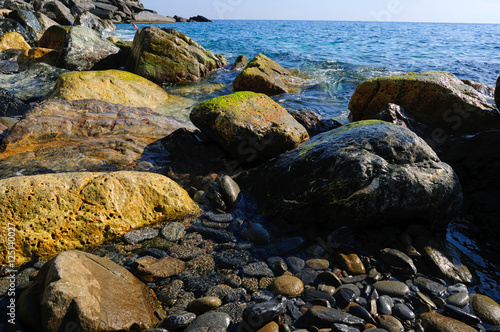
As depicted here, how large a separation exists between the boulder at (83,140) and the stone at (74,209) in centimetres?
132

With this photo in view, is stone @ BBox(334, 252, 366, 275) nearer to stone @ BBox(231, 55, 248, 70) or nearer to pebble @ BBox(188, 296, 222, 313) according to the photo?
pebble @ BBox(188, 296, 222, 313)

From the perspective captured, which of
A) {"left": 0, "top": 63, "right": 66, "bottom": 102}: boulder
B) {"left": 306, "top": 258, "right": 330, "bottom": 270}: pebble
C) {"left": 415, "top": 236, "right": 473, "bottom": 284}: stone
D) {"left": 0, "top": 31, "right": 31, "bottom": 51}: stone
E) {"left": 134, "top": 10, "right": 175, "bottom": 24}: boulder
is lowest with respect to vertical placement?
{"left": 306, "top": 258, "right": 330, "bottom": 270}: pebble

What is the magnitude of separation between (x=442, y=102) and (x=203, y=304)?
6.74 meters

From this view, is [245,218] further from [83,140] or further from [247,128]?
[83,140]

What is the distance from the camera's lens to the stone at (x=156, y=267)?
317 centimetres

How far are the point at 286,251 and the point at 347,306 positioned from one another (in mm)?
950

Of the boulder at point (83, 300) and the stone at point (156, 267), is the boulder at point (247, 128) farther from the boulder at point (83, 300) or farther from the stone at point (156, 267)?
the boulder at point (83, 300)

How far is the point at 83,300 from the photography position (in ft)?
7.83

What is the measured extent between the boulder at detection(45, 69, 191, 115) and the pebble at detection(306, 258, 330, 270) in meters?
6.51

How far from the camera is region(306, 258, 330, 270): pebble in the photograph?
3.47m

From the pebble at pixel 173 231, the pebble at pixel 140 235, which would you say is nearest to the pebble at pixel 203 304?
the pebble at pixel 173 231

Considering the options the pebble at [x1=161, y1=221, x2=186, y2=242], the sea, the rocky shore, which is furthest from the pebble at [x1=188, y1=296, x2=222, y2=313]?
the sea

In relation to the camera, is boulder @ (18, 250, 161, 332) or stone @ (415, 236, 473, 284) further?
stone @ (415, 236, 473, 284)

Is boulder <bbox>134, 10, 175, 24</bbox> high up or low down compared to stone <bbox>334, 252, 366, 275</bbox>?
up
